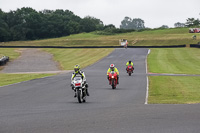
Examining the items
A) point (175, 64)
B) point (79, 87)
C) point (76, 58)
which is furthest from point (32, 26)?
point (79, 87)

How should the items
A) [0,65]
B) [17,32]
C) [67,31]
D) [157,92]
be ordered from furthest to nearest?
1. [67,31]
2. [17,32]
3. [0,65]
4. [157,92]

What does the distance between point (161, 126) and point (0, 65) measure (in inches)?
1795

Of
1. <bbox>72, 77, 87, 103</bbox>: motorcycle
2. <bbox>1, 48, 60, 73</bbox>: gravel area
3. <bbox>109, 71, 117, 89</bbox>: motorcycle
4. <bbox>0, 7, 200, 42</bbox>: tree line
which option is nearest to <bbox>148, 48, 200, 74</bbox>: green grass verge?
<bbox>1, 48, 60, 73</bbox>: gravel area

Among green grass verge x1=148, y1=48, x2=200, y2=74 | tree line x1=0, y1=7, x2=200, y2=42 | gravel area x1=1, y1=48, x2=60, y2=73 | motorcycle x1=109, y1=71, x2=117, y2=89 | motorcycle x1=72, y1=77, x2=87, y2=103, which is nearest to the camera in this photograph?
motorcycle x1=72, y1=77, x2=87, y2=103

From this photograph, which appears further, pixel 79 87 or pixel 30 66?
pixel 30 66

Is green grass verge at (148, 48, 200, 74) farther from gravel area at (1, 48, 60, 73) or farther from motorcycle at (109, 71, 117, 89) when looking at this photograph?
motorcycle at (109, 71, 117, 89)

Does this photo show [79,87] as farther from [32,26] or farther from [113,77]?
[32,26]

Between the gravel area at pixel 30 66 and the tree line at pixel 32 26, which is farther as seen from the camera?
the tree line at pixel 32 26

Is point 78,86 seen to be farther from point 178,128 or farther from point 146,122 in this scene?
point 178,128

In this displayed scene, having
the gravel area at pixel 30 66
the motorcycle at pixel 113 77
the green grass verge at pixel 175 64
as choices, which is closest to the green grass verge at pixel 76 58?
the gravel area at pixel 30 66

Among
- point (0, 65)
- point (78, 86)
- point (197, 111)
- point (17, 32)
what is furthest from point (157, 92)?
point (17, 32)

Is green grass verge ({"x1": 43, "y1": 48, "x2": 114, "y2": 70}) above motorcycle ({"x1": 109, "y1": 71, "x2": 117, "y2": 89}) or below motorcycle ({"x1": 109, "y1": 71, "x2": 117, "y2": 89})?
below

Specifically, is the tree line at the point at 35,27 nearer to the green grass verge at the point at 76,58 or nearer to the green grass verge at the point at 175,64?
the green grass verge at the point at 76,58

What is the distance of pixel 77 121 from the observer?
10.6 metres
